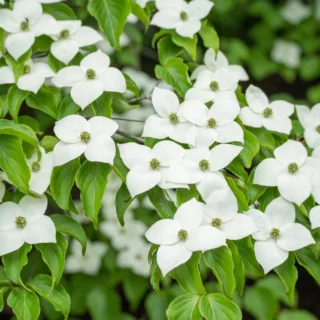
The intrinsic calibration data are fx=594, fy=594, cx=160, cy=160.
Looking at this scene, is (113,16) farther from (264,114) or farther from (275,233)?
(275,233)

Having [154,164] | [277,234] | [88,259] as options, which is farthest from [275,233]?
[88,259]

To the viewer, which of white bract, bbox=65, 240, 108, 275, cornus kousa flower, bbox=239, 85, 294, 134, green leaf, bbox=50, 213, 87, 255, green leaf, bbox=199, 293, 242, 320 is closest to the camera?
green leaf, bbox=199, 293, 242, 320

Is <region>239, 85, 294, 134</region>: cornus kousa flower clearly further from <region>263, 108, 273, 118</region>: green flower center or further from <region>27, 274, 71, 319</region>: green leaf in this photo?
<region>27, 274, 71, 319</region>: green leaf

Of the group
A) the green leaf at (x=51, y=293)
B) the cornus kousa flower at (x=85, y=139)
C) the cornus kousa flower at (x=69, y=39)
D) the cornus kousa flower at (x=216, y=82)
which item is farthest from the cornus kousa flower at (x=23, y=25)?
the green leaf at (x=51, y=293)

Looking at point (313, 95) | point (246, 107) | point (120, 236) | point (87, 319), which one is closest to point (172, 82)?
point (246, 107)

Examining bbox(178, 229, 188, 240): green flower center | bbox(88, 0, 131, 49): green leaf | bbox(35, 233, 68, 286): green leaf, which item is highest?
bbox(88, 0, 131, 49): green leaf

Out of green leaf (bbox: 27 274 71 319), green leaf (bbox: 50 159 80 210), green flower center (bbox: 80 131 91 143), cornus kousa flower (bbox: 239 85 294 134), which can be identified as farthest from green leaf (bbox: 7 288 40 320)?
cornus kousa flower (bbox: 239 85 294 134)

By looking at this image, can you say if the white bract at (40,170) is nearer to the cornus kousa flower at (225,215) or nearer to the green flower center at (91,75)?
the green flower center at (91,75)
